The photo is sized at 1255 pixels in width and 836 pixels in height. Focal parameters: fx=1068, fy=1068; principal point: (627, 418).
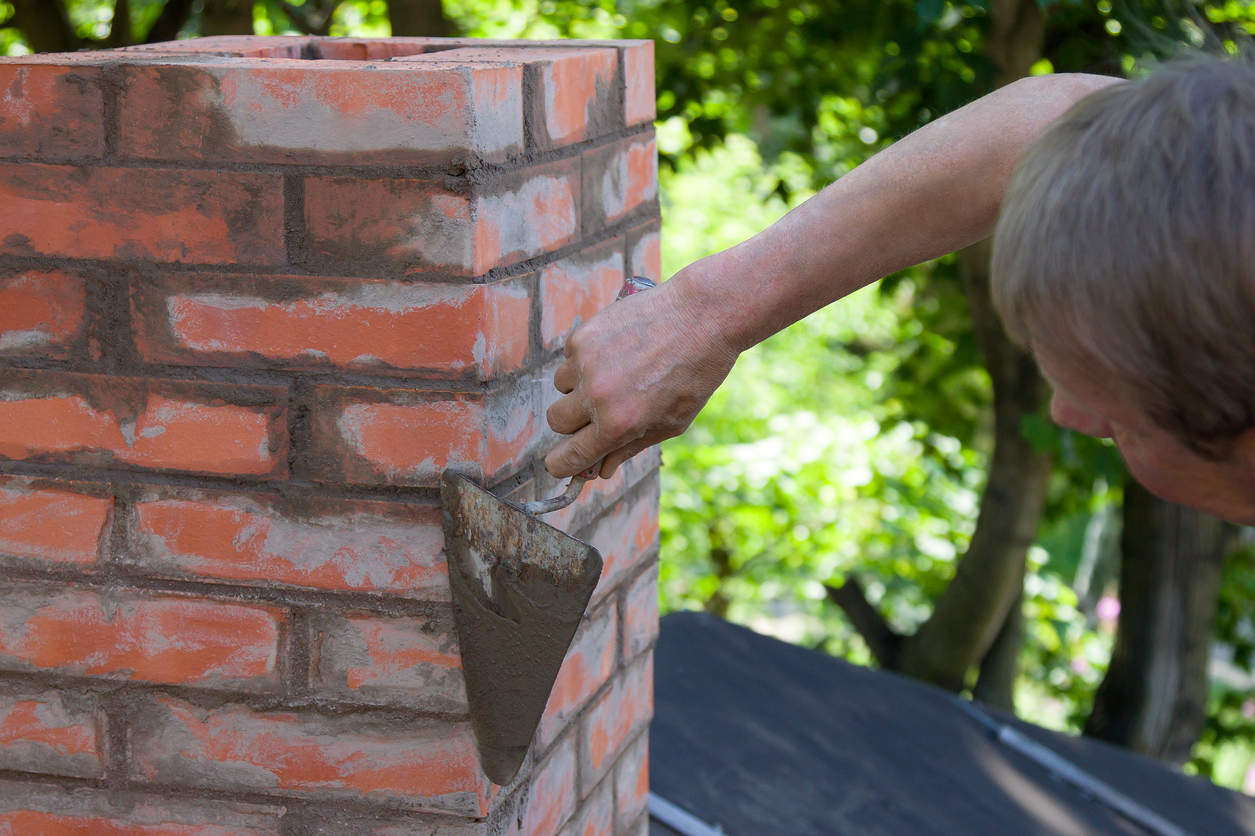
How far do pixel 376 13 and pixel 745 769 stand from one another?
498cm

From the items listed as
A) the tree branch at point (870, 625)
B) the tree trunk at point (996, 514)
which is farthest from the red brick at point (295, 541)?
the tree branch at point (870, 625)

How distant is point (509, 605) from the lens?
3.29ft

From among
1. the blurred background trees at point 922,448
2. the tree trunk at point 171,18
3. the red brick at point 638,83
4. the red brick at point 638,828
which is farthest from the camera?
the tree trunk at point 171,18

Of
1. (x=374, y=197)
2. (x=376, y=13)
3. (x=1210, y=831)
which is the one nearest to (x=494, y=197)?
(x=374, y=197)

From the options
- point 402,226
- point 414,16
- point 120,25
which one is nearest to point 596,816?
point 402,226

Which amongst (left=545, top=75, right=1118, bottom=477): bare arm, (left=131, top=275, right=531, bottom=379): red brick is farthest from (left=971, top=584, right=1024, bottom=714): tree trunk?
(left=131, top=275, right=531, bottom=379): red brick

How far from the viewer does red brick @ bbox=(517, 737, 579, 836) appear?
3.67 ft

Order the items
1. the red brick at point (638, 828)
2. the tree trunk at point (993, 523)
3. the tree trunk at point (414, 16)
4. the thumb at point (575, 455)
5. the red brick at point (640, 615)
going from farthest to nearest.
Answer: the tree trunk at point (993, 523) < the tree trunk at point (414, 16) < the red brick at point (638, 828) < the red brick at point (640, 615) < the thumb at point (575, 455)

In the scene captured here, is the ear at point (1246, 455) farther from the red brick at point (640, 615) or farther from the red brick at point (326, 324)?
the red brick at point (640, 615)

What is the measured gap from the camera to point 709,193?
35.0 feet

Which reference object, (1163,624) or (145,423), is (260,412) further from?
(1163,624)

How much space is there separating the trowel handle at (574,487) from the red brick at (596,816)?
1.38 feet

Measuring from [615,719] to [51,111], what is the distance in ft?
3.04

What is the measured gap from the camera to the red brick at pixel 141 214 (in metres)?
0.95
